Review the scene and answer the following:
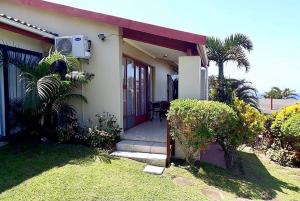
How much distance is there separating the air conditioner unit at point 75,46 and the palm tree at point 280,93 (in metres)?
42.1

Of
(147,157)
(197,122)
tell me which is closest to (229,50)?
(197,122)

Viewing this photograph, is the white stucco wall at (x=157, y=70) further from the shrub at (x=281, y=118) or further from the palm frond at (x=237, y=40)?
the shrub at (x=281, y=118)

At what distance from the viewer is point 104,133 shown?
9.46 metres

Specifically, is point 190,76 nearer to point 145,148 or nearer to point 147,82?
point 145,148

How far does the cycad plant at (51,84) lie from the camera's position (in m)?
8.60

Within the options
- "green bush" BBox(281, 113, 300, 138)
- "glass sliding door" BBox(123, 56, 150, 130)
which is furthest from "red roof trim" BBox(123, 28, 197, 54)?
"green bush" BBox(281, 113, 300, 138)

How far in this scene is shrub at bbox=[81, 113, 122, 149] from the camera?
9266 millimetres

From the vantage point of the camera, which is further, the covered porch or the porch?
the covered porch

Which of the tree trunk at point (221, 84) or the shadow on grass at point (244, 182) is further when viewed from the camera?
the tree trunk at point (221, 84)

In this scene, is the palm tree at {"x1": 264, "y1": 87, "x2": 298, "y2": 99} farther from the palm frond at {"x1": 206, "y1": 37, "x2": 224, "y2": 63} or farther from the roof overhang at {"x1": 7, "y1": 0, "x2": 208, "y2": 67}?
the roof overhang at {"x1": 7, "y1": 0, "x2": 208, "y2": 67}

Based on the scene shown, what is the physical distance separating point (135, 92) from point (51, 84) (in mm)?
5525

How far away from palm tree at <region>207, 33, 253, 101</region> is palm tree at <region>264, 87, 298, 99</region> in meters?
26.4

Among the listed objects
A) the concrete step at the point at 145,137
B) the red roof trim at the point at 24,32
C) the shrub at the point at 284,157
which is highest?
the red roof trim at the point at 24,32

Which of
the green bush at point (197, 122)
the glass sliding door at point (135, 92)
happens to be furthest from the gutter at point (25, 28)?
the green bush at point (197, 122)
